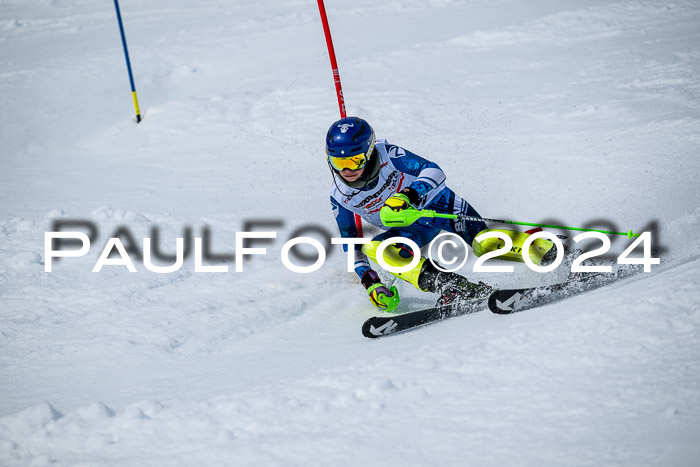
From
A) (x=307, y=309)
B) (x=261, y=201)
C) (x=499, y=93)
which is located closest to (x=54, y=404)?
(x=307, y=309)

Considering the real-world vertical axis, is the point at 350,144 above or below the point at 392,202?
above

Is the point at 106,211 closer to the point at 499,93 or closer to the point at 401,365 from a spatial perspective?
the point at 401,365

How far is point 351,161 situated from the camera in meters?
4.84

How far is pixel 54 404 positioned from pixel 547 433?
296cm

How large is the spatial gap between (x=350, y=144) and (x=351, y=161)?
5.3 inches

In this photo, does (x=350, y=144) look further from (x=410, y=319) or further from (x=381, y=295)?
(x=410, y=319)

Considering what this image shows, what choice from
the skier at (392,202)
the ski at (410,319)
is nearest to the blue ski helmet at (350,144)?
the skier at (392,202)

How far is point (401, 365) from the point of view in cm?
361

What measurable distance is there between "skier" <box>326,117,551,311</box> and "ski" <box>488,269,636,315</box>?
1.28ft

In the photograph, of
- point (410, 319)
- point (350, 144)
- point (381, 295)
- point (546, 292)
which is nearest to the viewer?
point (546, 292)

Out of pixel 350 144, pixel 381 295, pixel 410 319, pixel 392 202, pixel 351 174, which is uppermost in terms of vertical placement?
pixel 350 144

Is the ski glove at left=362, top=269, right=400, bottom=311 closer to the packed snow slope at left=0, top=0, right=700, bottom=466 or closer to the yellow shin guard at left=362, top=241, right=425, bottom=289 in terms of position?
the yellow shin guard at left=362, top=241, right=425, bottom=289

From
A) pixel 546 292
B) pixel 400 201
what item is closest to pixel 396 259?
pixel 400 201

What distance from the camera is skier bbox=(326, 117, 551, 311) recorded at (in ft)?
15.8
